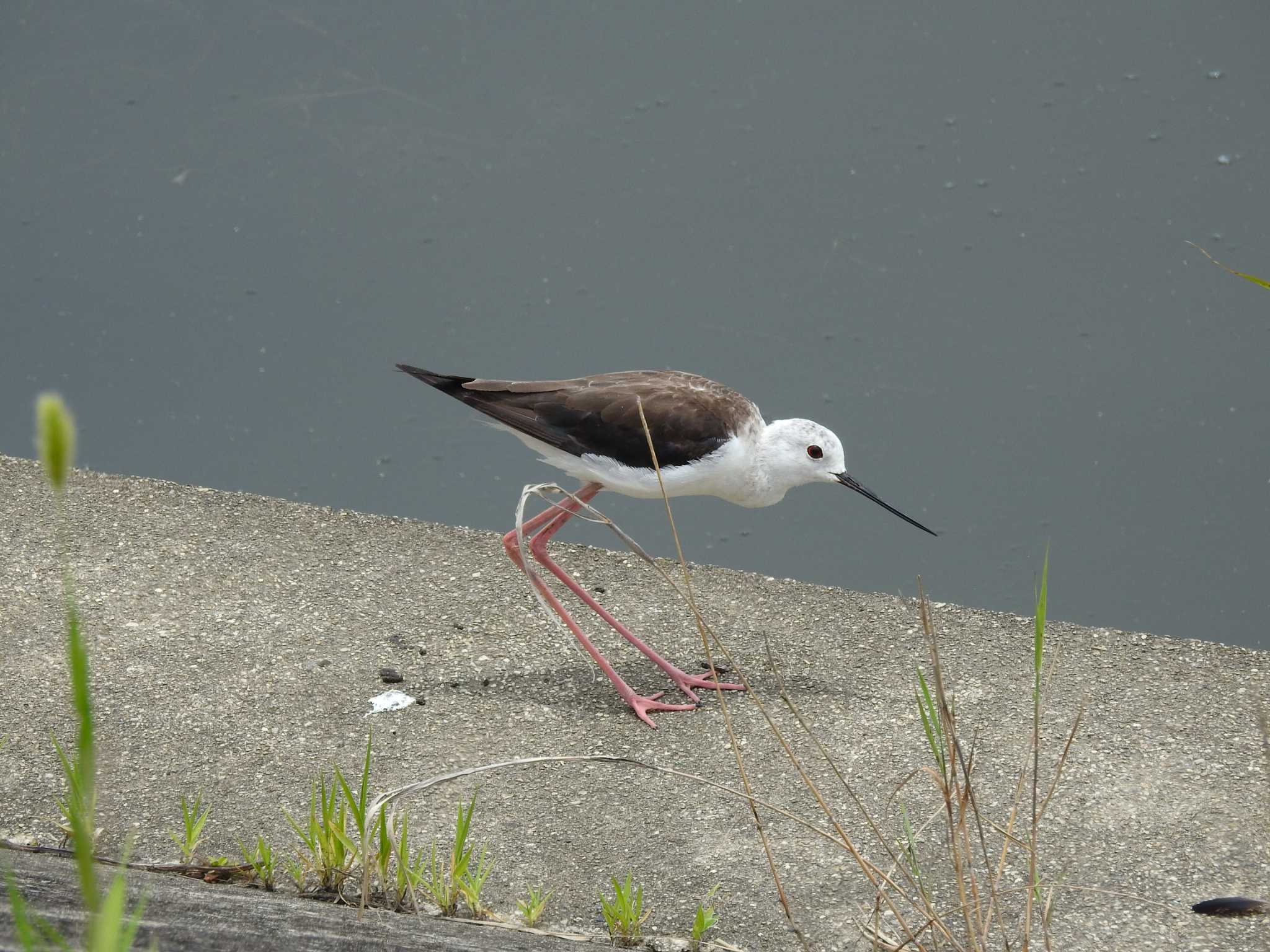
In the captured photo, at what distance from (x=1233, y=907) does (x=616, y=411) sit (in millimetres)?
2217

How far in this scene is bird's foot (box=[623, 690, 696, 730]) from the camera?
3.96 m

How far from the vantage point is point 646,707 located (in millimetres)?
4000

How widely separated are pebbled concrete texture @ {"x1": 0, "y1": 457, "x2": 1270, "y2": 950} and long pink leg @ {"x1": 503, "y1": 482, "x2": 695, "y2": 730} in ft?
0.18

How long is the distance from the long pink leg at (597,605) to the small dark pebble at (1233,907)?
144cm

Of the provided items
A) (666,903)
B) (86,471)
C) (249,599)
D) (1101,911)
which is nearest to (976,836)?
(1101,911)

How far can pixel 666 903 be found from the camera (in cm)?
306

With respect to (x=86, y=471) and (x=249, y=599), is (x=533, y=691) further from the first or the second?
(x=86, y=471)

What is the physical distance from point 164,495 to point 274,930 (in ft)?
11.3

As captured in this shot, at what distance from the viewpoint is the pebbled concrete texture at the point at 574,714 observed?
320 cm

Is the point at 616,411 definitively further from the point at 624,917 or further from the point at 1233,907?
the point at 1233,907

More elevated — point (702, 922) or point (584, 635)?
point (584, 635)

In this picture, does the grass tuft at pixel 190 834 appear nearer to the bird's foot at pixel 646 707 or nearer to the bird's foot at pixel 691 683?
the bird's foot at pixel 646 707

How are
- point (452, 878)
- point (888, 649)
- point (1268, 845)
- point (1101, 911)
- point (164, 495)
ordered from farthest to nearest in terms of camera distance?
point (164, 495), point (888, 649), point (1268, 845), point (1101, 911), point (452, 878)

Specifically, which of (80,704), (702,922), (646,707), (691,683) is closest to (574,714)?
(646,707)
